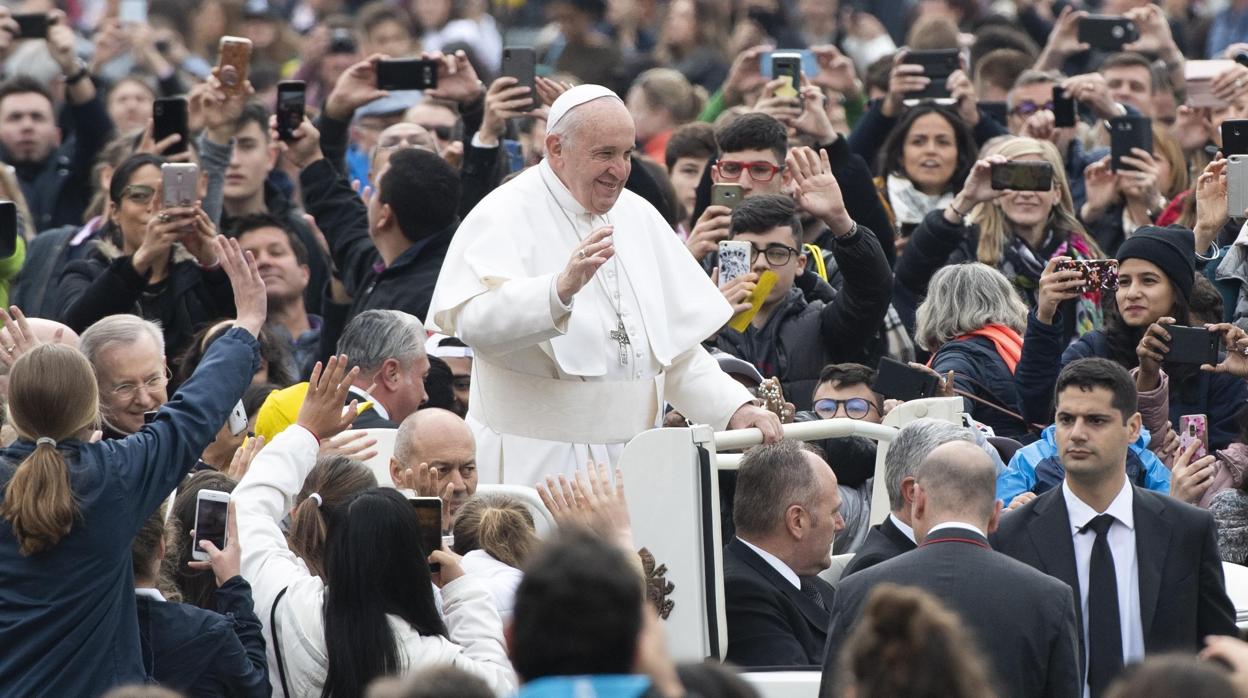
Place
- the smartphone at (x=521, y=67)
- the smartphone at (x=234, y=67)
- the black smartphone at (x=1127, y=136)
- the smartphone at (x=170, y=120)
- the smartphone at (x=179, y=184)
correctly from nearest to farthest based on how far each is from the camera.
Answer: the smartphone at (x=179, y=184) < the smartphone at (x=521, y=67) < the black smartphone at (x=1127, y=136) < the smartphone at (x=234, y=67) < the smartphone at (x=170, y=120)

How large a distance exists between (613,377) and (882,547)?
120cm

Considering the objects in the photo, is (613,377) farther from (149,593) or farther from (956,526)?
(149,593)

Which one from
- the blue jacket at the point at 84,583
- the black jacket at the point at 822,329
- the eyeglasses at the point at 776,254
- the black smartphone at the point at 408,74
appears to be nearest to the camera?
the blue jacket at the point at 84,583

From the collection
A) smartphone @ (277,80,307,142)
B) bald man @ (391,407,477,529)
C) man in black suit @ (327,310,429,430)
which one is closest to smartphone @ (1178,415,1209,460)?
bald man @ (391,407,477,529)

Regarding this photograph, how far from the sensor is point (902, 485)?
6.02m

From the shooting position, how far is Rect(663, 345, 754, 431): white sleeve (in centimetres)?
685

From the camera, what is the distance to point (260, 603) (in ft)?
18.7

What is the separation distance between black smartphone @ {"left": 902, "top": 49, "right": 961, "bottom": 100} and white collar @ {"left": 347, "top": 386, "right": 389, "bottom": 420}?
13.2ft

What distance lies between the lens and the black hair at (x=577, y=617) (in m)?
3.13

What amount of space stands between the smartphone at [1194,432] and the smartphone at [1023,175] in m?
1.76


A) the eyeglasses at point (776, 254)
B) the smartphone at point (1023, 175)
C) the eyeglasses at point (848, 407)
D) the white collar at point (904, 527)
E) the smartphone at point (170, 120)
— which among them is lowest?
the white collar at point (904, 527)

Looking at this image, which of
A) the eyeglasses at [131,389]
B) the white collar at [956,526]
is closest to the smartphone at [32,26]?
the eyeglasses at [131,389]

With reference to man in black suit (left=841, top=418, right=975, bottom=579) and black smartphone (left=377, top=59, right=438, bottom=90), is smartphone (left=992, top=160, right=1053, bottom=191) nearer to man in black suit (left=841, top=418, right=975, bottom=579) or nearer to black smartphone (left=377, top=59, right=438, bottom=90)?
black smartphone (left=377, top=59, right=438, bottom=90)

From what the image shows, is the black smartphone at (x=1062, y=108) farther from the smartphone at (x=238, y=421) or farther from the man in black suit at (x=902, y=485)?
the smartphone at (x=238, y=421)
